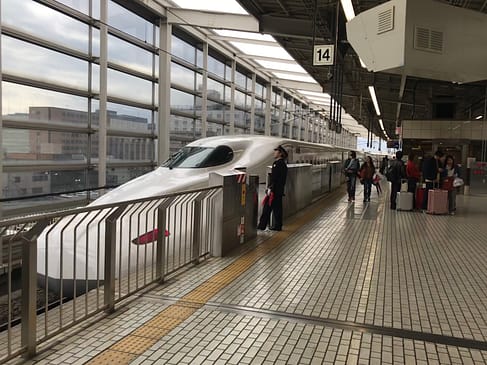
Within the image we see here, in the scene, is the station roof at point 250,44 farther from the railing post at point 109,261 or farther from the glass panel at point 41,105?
the railing post at point 109,261

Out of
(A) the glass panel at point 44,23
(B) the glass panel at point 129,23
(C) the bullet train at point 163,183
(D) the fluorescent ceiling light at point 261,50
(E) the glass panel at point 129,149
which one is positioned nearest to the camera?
(C) the bullet train at point 163,183

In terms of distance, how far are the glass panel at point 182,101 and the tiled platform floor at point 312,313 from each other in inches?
414

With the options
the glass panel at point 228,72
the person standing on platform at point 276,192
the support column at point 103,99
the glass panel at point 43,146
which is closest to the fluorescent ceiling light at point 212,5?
the support column at point 103,99

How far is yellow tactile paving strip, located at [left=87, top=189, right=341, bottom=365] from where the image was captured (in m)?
3.08

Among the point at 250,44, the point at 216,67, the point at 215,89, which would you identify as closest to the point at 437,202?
the point at 250,44

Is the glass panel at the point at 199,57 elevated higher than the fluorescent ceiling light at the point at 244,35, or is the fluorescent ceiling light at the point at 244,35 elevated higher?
the fluorescent ceiling light at the point at 244,35

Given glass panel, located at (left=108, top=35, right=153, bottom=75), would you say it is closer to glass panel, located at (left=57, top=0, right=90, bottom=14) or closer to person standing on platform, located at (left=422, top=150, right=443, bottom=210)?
glass panel, located at (left=57, top=0, right=90, bottom=14)

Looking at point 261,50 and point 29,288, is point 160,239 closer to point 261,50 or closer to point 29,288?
point 29,288

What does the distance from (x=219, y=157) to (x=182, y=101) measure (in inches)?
331

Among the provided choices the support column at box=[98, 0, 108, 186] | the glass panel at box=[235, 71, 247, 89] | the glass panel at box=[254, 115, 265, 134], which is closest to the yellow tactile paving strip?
the support column at box=[98, 0, 108, 186]

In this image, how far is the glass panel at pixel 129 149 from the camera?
13109 mm

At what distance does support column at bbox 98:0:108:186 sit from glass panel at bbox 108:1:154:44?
0.75 meters

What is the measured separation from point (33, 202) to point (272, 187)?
19.5 ft

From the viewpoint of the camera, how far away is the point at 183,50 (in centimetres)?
1728
